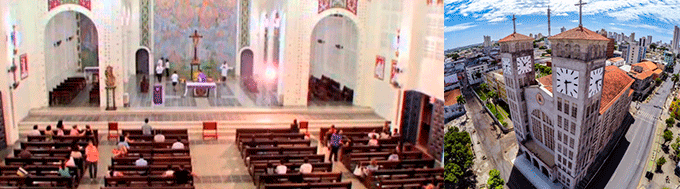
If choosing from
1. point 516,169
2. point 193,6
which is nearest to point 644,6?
point 516,169

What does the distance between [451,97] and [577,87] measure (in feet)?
3.45

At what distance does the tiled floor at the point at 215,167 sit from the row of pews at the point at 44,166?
1.83 ft

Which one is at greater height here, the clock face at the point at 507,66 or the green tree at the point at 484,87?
the clock face at the point at 507,66

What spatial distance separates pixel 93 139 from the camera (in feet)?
51.0

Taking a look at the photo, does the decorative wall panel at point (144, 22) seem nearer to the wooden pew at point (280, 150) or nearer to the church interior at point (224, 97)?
the church interior at point (224, 97)

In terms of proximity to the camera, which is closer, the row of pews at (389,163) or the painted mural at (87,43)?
the row of pews at (389,163)

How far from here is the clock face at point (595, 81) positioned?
3734mm

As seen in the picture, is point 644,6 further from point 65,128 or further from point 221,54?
point 221,54

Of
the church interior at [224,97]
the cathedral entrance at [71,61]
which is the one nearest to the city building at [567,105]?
the church interior at [224,97]

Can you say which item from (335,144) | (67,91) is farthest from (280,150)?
(67,91)

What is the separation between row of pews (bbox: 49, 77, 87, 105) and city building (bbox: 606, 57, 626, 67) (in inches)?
743

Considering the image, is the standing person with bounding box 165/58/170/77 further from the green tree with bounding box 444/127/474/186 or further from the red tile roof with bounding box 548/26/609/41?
the red tile roof with bounding box 548/26/609/41

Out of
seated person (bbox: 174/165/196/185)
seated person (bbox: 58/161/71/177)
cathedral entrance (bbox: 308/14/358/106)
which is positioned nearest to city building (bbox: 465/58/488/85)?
seated person (bbox: 174/165/196/185)

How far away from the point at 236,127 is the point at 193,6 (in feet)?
36.1
